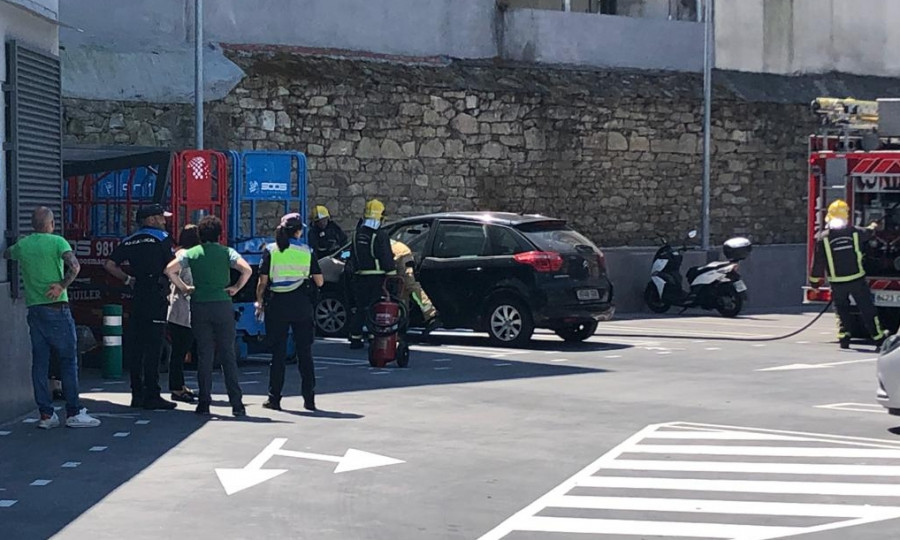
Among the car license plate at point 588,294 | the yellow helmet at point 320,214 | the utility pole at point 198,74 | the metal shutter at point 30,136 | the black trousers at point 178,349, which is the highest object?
the utility pole at point 198,74

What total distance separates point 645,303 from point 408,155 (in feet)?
15.6

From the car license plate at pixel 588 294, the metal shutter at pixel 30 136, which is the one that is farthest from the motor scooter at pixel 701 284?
the metal shutter at pixel 30 136

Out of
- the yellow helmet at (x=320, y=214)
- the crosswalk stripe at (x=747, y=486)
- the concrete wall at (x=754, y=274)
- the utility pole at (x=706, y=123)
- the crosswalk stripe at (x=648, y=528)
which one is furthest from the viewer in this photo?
the utility pole at (x=706, y=123)

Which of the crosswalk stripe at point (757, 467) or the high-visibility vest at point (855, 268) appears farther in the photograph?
the high-visibility vest at point (855, 268)

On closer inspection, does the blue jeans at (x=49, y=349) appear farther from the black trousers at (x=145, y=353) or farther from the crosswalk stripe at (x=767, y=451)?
the crosswalk stripe at (x=767, y=451)

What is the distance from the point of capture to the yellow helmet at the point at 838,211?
2116 centimetres

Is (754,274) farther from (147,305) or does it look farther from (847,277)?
(147,305)

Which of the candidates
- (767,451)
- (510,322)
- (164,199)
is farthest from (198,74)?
(767,451)

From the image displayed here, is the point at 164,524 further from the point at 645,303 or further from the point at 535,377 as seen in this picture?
the point at 645,303

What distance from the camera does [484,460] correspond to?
11.4m

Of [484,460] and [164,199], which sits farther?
[164,199]

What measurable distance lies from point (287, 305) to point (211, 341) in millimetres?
734

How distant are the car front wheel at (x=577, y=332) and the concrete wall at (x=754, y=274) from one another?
6.32 m

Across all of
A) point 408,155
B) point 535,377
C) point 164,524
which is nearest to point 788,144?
point 408,155
